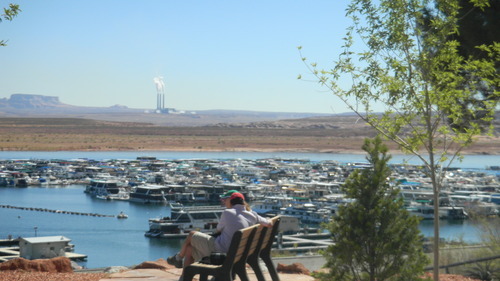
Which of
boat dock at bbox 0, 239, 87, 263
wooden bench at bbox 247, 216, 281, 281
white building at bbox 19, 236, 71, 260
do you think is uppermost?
wooden bench at bbox 247, 216, 281, 281

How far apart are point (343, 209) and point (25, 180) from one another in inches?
1962

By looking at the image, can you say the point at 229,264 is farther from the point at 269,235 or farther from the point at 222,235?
the point at 269,235

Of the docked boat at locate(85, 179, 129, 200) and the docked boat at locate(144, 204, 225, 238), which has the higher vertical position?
the docked boat at locate(144, 204, 225, 238)

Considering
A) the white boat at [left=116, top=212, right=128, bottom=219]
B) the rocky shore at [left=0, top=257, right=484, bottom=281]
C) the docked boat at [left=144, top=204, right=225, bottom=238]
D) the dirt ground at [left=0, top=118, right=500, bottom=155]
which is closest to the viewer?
the rocky shore at [left=0, top=257, right=484, bottom=281]

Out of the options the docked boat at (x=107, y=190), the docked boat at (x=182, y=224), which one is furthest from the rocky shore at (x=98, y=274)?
the docked boat at (x=107, y=190)

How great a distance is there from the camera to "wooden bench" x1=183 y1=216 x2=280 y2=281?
A: 5293 millimetres

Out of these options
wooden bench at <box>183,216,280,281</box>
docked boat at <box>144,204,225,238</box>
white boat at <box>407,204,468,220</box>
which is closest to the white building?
docked boat at <box>144,204,225,238</box>

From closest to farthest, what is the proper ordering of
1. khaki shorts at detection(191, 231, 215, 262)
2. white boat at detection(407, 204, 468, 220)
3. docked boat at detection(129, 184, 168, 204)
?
1. khaki shorts at detection(191, 231, 215, 262)
2. white boat at detection(407, 204, 468, 220)
3. docked boat at detection(129, 184, 168, 204)

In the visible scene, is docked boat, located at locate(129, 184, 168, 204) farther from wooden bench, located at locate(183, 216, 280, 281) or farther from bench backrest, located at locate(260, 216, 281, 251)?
wooden bench, located at locate(183, 216, 280, 281)

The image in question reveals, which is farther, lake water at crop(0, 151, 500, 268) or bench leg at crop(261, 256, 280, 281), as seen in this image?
lake water at crop(0, 151, 500, 268)

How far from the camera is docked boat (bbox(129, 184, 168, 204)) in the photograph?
44.4 meters

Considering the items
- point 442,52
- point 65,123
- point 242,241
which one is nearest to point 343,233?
point 242,241

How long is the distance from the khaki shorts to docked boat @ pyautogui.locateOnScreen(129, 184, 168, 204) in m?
38.9

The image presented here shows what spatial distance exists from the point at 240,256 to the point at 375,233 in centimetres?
125
